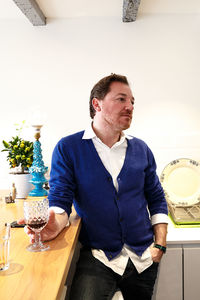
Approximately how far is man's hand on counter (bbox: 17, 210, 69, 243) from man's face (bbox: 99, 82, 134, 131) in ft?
1.94

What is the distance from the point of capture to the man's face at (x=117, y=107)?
1.58 metres

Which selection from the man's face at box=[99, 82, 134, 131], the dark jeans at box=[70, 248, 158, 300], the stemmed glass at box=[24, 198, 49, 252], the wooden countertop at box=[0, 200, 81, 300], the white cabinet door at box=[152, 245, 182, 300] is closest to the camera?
the wooden countertop at box=[0, 200, 81, 300]

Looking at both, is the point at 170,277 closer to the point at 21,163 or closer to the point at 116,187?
the point at 116,187

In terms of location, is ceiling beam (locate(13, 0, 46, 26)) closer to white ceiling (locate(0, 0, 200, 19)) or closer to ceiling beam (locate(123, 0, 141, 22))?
white ceiling (locate(0, 0, 200, 19))

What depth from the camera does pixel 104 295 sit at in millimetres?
1330

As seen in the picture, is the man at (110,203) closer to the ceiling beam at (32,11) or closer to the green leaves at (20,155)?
the green leaves at (20,155)

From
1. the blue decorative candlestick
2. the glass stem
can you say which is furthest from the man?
the blue decorative candlestick

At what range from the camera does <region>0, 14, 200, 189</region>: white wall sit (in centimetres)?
232

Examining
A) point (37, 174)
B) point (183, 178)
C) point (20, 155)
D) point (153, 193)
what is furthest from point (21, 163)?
point (183, 178)

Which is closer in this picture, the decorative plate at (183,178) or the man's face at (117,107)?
the man's face at (117,107)

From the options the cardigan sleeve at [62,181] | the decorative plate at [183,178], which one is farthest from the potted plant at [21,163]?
the decorative plate at [183,178]

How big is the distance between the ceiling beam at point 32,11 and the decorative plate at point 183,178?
150 cm

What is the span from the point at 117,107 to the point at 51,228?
74 cm

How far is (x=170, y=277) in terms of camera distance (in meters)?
1.75
